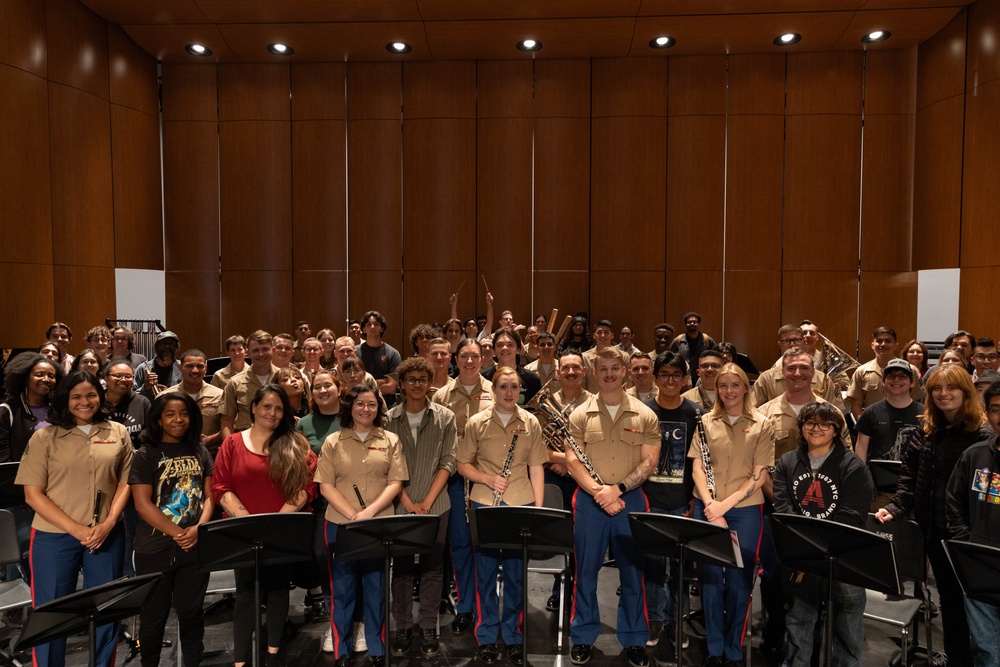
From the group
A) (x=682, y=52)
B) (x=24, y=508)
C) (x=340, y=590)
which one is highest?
(x=682, y=52)

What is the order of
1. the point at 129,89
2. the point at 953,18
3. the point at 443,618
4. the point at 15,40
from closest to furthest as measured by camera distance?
the point at 443,618
the point at 15,40
the point at 953,18
the point at 129,89

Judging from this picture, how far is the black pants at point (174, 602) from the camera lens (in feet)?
11.2

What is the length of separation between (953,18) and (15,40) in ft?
40.6

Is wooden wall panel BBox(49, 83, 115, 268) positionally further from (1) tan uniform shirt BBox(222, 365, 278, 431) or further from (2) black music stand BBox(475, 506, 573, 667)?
(2) black music stand BBox(475, 506, 573, 667)

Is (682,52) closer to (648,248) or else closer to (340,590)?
(648,248)

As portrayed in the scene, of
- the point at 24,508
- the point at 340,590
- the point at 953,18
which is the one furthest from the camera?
the point at 953,18

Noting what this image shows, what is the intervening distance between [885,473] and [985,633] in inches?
45.4

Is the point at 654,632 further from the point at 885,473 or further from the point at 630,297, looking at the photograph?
the point at 630,297

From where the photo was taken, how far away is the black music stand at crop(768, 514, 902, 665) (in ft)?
9.37

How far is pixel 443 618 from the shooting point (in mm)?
4555

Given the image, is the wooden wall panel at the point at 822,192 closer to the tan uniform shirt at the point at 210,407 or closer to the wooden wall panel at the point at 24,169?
the tan uniform shirt at the point at 210,407

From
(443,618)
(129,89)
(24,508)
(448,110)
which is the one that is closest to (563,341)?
(448,110)

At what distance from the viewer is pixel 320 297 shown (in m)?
11.0

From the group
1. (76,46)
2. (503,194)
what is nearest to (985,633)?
(503,194)
